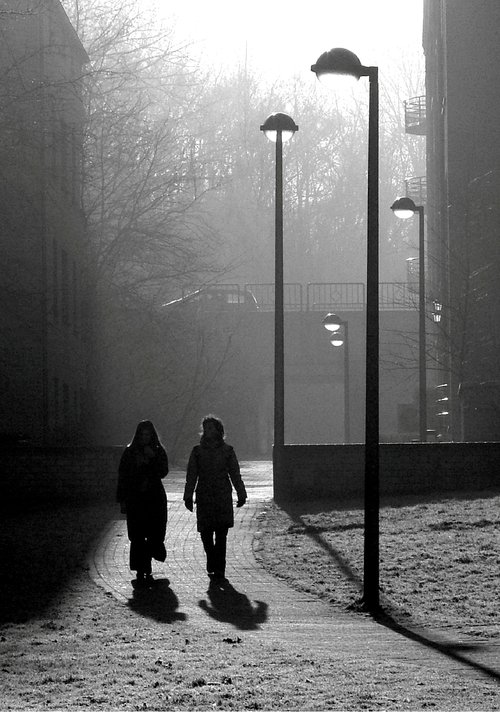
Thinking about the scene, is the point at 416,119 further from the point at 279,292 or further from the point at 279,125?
the point at 279,125

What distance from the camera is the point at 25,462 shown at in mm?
22016

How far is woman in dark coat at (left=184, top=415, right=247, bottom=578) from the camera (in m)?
12.9

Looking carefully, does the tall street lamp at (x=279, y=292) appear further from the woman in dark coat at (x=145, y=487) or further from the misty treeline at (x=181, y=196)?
the woman in dark coat at (x=145, y=487)

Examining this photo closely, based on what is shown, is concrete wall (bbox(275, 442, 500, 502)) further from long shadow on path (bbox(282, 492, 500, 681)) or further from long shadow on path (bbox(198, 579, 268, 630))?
long shadow on path (bbox(198, 579, 268, 630))

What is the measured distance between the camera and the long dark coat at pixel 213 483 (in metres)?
13.0

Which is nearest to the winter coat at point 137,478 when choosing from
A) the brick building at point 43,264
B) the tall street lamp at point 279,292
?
the tall street lamp at point 279,292

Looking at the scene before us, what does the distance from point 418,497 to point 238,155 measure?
174 ft

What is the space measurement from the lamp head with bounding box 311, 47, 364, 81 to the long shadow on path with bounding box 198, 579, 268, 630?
4.80 m

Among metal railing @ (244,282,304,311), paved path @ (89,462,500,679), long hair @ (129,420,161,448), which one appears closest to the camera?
paved path @ (89,462,500,679)

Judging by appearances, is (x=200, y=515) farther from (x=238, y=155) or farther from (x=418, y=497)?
(x=238, y=155)

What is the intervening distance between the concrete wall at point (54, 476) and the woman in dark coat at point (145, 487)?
8647 millimetres

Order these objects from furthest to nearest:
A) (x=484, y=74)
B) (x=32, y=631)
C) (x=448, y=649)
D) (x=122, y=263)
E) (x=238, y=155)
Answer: (x=238, y=155) < (x=122, y=263) < (x=484, y=74) < (x=32, y=631) < (x=448, y=649)

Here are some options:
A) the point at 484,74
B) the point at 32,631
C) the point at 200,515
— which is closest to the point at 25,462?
the point at 200,515

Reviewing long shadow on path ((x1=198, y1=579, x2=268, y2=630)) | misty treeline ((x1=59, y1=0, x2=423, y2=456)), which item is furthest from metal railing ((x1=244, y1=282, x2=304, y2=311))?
long shadow on path ((x1=198, y1=579, x2=268, y2=630))
